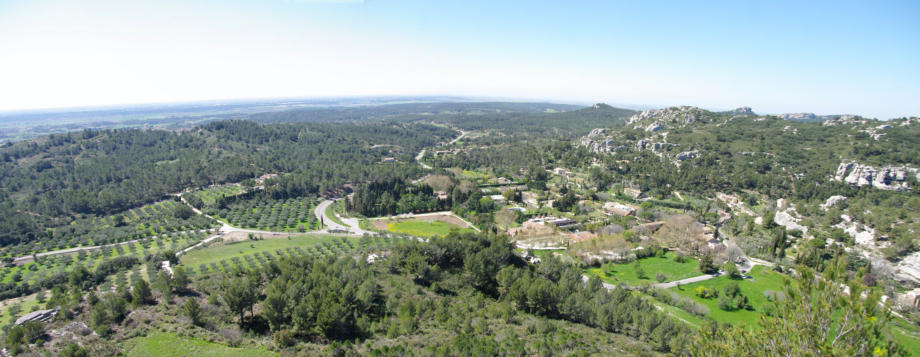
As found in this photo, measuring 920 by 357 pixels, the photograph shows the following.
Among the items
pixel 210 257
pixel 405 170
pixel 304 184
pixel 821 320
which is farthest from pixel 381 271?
pixel 405 170

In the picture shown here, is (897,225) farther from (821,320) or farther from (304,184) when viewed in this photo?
(304,184)

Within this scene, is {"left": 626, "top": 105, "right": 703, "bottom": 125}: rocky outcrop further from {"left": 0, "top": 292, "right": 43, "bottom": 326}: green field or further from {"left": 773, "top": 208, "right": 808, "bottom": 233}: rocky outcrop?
{"left": 0, "top": 292, "right": 43, "bottom": 326}: green field

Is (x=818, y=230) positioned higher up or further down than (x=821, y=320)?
further down

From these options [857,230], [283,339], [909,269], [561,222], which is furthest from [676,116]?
[283,339]

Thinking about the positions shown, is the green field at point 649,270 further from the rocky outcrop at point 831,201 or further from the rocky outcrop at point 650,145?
the rocky outcrop at point 650,145

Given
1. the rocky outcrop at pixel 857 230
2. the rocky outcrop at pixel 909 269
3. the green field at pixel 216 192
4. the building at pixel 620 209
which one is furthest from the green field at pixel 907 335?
the green field at pixel 216 192

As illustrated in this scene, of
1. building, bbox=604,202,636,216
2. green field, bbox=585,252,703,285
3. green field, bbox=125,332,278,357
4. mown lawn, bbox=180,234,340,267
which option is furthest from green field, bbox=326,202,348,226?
building, bbox=604,202,636,216
